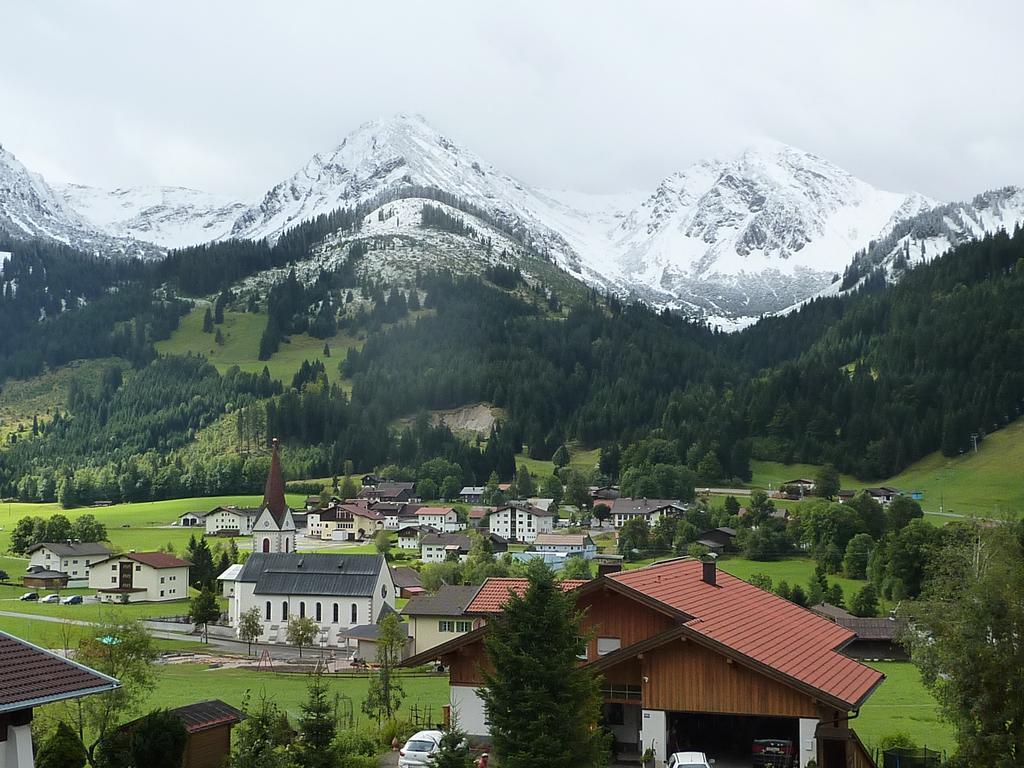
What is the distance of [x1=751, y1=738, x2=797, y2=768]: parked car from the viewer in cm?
3012

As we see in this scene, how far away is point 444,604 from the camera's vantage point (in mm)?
71688

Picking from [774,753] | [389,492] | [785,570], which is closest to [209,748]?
[774,753]

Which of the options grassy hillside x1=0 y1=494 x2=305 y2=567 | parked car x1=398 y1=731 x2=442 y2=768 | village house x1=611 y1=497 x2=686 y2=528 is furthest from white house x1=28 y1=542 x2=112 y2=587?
parked car x1=398 y1=731 x2=442 y2=768

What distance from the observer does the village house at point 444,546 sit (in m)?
A: 124

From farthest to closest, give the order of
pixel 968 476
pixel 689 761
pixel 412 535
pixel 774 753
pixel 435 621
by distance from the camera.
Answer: pixel 968 476 < pixel 412 535 < pixel 435 621 < pixel 774 753 < pixel 689 761

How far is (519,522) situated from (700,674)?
116 m

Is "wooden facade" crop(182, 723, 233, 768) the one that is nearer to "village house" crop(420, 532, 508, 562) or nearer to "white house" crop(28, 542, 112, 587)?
"white house" crop(28, 542, 112, 587)

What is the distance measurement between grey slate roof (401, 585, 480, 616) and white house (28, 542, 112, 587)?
5146 centimetres

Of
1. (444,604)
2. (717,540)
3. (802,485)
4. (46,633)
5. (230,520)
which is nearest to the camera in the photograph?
(46,633)

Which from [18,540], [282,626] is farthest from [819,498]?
[18,540]

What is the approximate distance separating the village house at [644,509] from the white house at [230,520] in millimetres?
47496

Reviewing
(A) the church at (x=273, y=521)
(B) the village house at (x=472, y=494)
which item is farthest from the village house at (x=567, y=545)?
(B) the village house at (x=472, y=494)

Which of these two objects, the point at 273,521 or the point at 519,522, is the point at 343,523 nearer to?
the point at 519,522

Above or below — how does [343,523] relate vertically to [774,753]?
below
